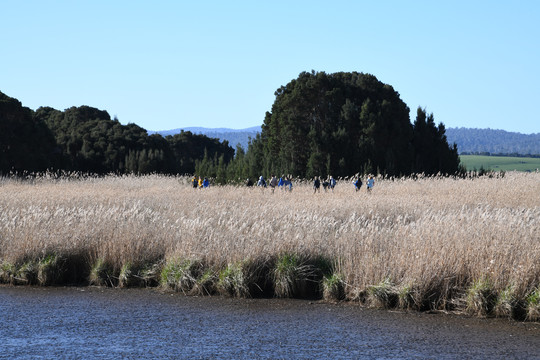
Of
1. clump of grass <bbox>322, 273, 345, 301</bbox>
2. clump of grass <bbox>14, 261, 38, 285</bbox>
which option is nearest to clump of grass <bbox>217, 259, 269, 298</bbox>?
clump of grass <bbox>322, 273, 345, 301</bbox>

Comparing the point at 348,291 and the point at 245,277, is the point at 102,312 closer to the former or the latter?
the point at 245,277

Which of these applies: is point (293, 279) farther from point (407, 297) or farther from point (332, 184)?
point (332, 184)

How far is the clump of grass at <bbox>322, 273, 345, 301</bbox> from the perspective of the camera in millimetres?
9156

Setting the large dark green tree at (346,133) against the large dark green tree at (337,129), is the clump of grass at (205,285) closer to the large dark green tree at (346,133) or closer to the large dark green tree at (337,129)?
the large dark green tree at (346,133)

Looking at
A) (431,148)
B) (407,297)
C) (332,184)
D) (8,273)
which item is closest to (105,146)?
(431,148)

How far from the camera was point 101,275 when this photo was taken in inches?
412

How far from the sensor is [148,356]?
21.6 ft

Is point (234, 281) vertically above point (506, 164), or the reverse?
point (234, 281)

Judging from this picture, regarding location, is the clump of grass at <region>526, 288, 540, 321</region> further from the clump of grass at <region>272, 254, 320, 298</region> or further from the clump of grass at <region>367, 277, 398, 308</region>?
the clump of grass at <region>272, 254, 320, 298</region>

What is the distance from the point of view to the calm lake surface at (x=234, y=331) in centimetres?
670

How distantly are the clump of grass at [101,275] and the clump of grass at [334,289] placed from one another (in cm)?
355

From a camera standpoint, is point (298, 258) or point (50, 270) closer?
point (298, 258)

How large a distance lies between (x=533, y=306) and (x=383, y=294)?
6.21ft

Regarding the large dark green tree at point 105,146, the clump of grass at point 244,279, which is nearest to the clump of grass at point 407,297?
the clump of grass at point 244,279
